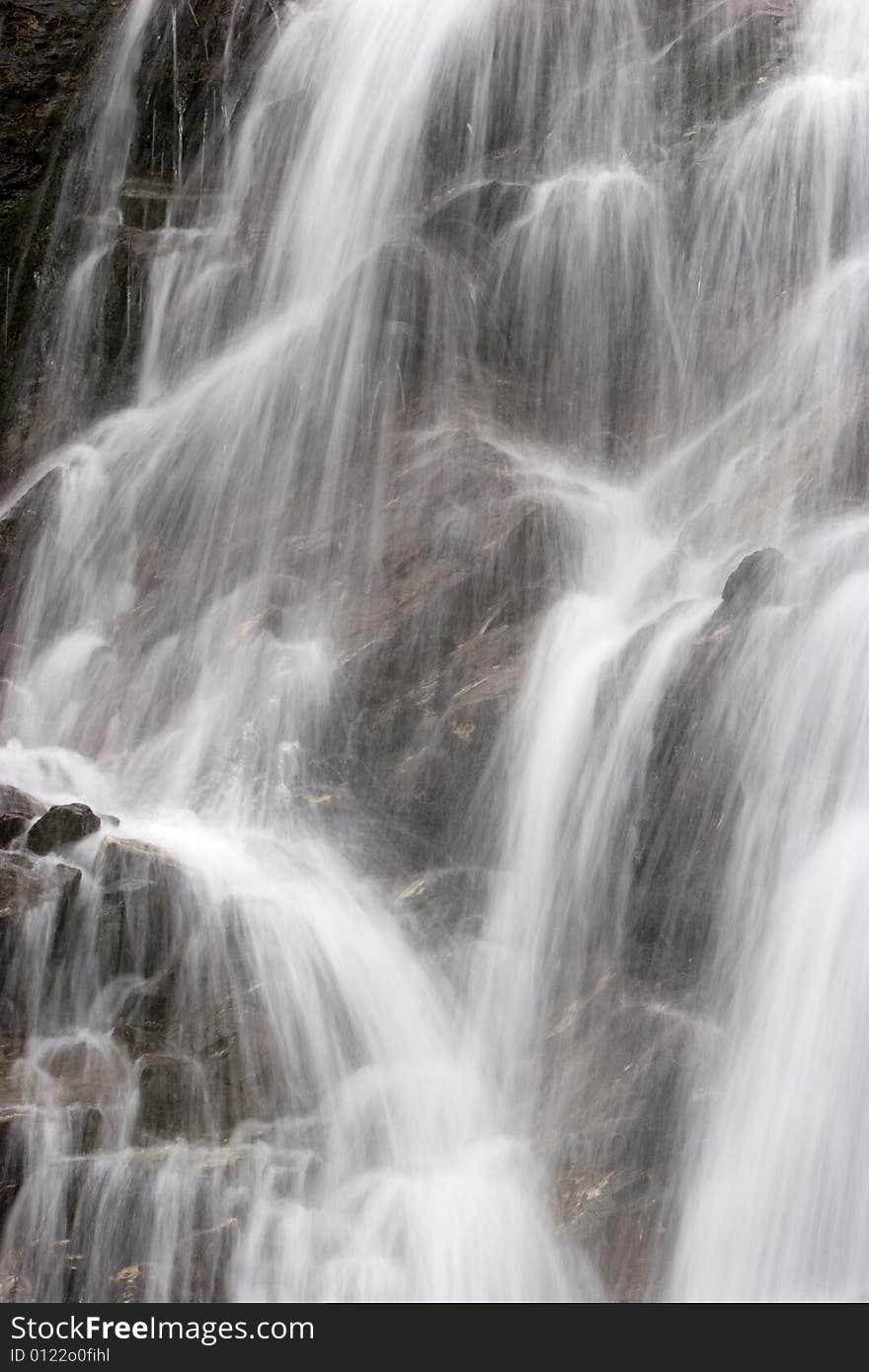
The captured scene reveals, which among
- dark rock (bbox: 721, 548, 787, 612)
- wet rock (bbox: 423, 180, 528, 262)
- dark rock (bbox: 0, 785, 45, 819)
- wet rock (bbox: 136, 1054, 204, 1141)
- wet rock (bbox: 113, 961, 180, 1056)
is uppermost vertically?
wet rock (bbox: 423, 180, 528, 262)

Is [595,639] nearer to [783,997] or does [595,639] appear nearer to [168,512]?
[783,997]

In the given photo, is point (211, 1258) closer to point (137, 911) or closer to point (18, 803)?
point (137, 911)

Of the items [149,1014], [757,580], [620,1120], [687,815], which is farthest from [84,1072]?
[757,580]

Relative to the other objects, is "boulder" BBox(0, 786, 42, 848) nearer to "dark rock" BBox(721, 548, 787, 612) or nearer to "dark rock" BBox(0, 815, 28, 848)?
"dark rock" BBox(0, 815, 28, 848)

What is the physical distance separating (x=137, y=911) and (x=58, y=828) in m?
0.90

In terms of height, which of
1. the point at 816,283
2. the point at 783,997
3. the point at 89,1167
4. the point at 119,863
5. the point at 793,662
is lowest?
the point at 89,1167

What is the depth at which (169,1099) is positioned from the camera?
10.4m

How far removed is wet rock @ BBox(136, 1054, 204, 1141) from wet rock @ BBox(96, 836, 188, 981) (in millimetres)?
654

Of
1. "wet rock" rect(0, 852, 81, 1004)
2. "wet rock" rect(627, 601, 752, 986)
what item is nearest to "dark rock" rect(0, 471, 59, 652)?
"wet rock" rect(0, 852, 81, 1004)

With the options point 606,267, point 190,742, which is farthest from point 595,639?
point 606,267

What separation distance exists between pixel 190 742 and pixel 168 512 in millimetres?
2623

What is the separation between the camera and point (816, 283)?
14.1m

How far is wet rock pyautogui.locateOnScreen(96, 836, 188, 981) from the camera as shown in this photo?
1094 cm

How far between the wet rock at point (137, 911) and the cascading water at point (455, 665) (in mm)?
25
